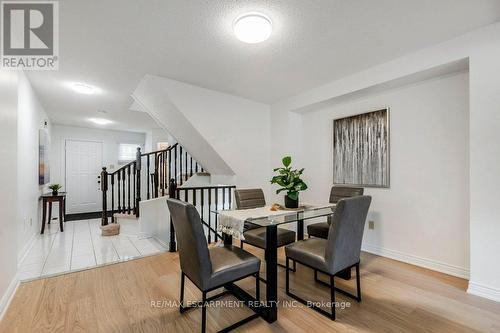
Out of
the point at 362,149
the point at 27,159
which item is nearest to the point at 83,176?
the point at 27,159

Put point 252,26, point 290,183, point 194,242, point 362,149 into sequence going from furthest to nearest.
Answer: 1. point 362,149
2. point 290,183
3. point 252,26
4. point 194,242

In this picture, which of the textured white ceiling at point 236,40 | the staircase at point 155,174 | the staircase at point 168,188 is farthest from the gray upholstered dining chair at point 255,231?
the staircase at point 155,174

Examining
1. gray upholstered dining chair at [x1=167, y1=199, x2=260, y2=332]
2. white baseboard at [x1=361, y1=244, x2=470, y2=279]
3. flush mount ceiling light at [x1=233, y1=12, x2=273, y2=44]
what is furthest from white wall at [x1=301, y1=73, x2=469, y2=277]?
gray upholstered dining chair at [x1=167, y1=199, x2=260, y2=332]

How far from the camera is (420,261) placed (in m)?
2.72

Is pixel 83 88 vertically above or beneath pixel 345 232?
above

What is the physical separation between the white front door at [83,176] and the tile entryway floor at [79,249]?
1613 mm

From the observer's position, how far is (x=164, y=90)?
3068mm

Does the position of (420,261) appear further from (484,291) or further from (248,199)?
(248,199)

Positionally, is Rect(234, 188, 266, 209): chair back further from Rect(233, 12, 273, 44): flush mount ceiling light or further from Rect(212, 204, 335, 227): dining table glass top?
Rect(233, 12, 273, 44): flush mount ceiling light

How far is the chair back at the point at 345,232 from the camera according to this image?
1.70m

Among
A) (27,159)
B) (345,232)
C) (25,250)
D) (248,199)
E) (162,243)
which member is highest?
(27,159)

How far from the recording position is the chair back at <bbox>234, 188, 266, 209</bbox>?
282 centimetres

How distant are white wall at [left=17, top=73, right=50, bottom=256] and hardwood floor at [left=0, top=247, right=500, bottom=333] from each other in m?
1.07

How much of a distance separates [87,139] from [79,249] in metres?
4.05
